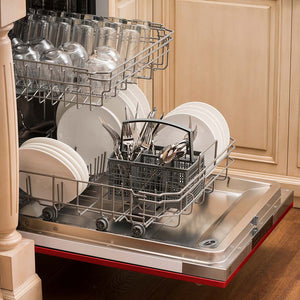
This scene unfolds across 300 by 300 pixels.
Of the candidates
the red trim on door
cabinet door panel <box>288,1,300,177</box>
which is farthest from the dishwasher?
cabinet door panel <box>288,1,300,177</box>

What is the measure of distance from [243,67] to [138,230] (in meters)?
1.16

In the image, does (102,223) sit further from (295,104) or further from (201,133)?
(295,104)

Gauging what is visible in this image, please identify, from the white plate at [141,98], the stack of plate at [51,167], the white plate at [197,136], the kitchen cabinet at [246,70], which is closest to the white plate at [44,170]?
the stack of plate at [51,167]

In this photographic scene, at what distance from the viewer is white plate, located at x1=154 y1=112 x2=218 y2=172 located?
2.18 meters

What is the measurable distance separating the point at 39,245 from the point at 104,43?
0.64 m

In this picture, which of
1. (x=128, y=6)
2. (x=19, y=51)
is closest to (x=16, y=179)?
(x=19, y=51)

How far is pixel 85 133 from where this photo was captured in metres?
2.24

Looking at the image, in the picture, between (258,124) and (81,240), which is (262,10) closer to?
(258,124)

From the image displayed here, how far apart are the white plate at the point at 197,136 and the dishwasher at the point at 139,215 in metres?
0.02

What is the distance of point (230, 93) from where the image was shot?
2887 millimetres

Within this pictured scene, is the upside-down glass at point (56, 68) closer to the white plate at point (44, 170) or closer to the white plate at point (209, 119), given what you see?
the white plate at point (44, 170)

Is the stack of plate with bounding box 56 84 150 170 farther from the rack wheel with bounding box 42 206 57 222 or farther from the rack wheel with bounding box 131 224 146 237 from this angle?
the rack wheel with bounding box 131 224 146 237

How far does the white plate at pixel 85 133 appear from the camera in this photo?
2.22 m

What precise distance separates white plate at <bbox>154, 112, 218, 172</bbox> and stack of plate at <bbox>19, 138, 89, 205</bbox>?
310 mm
